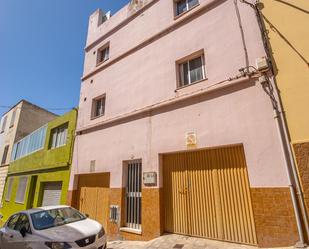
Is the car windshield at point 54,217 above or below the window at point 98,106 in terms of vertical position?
below

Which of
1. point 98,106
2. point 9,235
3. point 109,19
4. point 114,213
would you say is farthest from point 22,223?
point 109,19

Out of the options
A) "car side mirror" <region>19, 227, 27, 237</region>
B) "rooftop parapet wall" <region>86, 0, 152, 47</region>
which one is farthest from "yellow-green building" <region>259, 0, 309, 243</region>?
"car side mirror" <region>19, 227, 27, 237</region>

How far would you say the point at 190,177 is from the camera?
257 inches

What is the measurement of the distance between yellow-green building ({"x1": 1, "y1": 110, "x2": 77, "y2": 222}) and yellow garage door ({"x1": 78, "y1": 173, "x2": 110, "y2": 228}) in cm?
133

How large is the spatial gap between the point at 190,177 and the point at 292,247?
3.01 m

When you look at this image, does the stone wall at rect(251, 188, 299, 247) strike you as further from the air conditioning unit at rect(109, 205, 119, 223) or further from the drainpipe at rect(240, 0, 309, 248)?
the air conditioning unit at rect(109, 205, 119, 223)

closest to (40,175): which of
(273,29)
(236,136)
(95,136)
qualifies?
(95,136)

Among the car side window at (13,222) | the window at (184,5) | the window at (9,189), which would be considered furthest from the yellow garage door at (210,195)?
the window at (9,189)

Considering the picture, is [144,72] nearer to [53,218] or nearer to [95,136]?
[95,136]

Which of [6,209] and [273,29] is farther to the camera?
[6,209]

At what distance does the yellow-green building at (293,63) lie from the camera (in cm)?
464

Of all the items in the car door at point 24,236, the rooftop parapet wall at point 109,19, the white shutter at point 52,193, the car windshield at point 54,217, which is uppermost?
the rooftop parapet wall at point 109,19

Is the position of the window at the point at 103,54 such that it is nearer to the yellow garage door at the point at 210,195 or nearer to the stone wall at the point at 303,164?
the yellow garage door at the point at 210,195

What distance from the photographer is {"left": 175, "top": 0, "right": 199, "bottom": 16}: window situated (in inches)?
330
